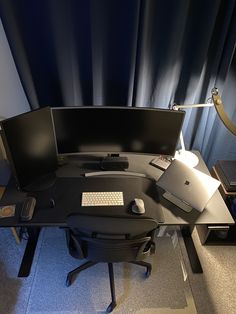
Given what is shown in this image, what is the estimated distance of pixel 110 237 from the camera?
1127mm

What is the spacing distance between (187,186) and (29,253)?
1.25 m

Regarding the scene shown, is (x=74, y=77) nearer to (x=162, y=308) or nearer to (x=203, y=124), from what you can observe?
(x=203, y=124)

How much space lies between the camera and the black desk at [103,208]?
4.29 ft

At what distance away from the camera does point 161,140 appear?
152 centimetres

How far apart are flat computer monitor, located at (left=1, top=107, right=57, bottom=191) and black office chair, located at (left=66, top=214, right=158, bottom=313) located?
1.42 feet

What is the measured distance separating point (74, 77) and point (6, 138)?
0.63m

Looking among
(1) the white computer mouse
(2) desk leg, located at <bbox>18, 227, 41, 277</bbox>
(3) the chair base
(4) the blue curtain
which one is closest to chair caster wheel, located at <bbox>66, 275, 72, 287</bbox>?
(3) the chair base

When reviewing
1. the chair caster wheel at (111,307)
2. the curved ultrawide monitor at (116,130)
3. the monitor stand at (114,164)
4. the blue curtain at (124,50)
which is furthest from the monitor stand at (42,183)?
the chair caster wheel at (111,307)

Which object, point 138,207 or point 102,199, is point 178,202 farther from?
point 102,199

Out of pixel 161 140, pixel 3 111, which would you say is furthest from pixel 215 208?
pixel 3 111

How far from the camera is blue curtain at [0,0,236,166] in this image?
1.37 meters

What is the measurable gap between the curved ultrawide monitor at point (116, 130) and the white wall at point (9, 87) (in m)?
0.50

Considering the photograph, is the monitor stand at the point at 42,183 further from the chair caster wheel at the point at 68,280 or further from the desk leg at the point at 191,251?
the desk leg at the point at 191,251

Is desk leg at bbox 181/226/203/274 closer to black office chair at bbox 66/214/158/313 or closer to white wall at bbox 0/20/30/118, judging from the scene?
black office chair at bbox 66/214/158/313
